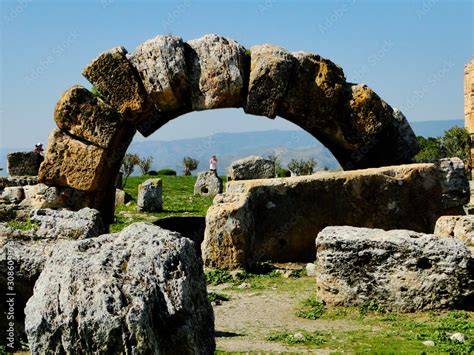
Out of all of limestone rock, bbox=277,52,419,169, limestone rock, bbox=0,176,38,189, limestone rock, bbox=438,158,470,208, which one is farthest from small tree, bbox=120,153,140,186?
limestone rock, bbox=438,158,470,208

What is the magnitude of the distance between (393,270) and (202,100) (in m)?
7.02

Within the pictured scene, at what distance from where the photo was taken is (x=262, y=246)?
13359 millimetres

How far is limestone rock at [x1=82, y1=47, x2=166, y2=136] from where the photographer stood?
15.1 m

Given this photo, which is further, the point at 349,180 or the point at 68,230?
the point at 349,180

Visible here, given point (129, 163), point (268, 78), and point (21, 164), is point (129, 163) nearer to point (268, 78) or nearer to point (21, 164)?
point (21, 164)

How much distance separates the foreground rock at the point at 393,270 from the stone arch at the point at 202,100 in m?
5.97

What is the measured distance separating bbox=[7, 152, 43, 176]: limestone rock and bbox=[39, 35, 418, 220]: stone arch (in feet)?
40.1

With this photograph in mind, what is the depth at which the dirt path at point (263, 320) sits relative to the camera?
761 centimetres

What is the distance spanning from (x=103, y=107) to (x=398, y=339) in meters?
9.40

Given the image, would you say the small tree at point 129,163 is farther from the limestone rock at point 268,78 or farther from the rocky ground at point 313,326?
the rocky ground at point 313,326

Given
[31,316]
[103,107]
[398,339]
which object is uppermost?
[103,107]

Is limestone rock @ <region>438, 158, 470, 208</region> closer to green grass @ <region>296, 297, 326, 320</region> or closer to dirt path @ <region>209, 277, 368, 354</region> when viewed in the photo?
dirt path @ <region>209, 277, 368, 354</region>

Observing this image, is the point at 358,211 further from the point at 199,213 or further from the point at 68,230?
the point at 199,213

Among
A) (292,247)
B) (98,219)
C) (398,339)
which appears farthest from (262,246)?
(398,339)
